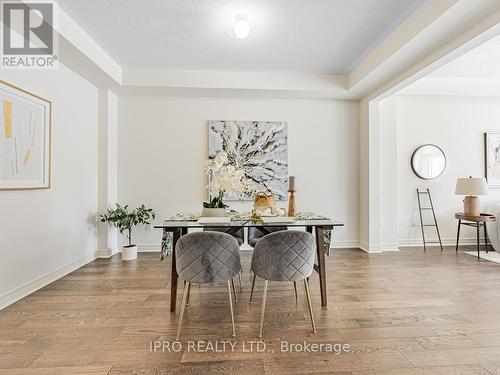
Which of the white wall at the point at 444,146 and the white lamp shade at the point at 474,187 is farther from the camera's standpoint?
the white wall at the point at 444,146

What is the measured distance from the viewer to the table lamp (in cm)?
403

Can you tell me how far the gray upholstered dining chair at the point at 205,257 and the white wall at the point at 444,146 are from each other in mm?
3829

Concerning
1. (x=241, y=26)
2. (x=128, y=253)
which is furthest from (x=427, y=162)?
(x=128, y=253)

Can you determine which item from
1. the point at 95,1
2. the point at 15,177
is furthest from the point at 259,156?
the point at 15,177

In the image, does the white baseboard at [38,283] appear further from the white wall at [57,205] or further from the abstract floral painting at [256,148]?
the abstract floral painting at [256,148]

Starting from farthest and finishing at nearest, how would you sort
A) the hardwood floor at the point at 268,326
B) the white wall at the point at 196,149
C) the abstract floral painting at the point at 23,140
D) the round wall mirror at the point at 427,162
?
1. the round wall mirror at the point at 427,162
2. the white wall at the point at 196,149
3. the abstract floral painting at the point at 23,140
4. the hardwood floor at the point at 268,326

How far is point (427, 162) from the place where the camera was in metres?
4.61

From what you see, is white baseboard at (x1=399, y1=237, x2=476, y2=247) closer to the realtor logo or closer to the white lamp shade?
the white lamp shade

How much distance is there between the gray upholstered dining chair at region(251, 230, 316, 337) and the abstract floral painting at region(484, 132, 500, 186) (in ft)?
15.1

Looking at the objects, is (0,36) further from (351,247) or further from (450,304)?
(351,247)

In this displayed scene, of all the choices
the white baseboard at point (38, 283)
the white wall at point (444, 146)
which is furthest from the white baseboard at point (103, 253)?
the white wall at point (444, 146)

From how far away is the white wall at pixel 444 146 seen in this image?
182 inches

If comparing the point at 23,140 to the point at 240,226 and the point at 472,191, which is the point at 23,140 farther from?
the point at 472,191

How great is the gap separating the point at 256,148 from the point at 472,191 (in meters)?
3.37
